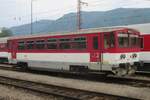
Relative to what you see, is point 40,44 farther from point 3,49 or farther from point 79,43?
point 3,49

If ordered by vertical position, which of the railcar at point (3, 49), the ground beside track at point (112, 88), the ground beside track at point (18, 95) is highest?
the railcar at point (3, 49)

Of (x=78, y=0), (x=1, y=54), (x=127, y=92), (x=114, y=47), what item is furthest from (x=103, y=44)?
(x=78, y=0)

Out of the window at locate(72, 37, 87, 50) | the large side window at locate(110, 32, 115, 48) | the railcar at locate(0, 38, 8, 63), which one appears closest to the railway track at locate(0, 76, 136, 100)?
the window at locate(72, 37, 87, 50)

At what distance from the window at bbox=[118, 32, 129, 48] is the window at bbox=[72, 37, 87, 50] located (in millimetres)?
2168

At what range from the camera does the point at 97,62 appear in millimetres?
19484

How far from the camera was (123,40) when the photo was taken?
19469 mm

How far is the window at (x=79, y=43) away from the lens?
2036 centimetres

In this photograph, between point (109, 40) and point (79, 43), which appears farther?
point (79, 43)

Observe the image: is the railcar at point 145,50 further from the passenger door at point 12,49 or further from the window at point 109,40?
the passenger door at point 12,49

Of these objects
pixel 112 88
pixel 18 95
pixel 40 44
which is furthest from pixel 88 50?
pixel 18 95

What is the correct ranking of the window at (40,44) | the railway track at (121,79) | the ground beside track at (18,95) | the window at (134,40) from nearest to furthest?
the ground beside track at (18,95) → the railway track at (121,79) → the window at (134,40) → the window at (40,44)

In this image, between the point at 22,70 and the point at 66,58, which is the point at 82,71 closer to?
the point at 66,58

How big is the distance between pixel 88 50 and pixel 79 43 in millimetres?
957

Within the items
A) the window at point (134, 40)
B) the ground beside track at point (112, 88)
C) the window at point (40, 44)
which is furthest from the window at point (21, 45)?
the window at point (134, 40)
